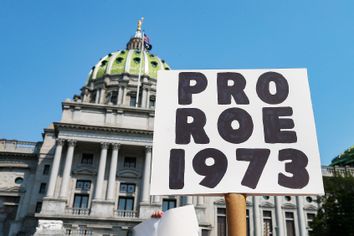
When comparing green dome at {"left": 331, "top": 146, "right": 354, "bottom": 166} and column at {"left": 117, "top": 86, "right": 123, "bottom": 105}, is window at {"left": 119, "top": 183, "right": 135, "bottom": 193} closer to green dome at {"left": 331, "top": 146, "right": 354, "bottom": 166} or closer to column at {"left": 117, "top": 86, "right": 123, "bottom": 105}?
column at {"left": 117, "top": 86, "right": 123, "bottom": 105}

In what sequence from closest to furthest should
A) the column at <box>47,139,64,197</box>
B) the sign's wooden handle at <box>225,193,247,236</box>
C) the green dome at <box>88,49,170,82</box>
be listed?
the sign's wooden handle at <box>225,193,247,236</box> → the column at <box>47,139,64,197</box> → the green dome at <box>88,49,170,82</box>

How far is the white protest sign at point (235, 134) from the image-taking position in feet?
16.2

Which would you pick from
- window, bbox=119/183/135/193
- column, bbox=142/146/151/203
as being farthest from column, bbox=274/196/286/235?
window, bbox=119/183/135/193

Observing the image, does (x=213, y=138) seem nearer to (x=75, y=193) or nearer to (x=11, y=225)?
(x=75, y=193)

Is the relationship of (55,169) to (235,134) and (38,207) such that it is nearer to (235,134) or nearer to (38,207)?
(38,207)

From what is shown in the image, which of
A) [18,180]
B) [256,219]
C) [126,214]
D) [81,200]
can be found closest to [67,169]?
[81,200]

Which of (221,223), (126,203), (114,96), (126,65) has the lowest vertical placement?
(221,223)

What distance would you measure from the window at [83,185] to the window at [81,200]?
0.72 m

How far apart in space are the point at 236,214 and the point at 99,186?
1360 inches

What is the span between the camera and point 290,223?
41.7 meters

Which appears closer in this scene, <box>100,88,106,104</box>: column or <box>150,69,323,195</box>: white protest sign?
<box>150,69,323,195</box>: white protest sign

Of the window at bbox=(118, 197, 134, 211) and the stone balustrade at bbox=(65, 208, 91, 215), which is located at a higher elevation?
the window at bbox=(118, 197, 134, 211)

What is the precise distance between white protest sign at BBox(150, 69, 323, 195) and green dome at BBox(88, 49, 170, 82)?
60.5m

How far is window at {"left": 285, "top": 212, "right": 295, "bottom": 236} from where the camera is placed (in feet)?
135
